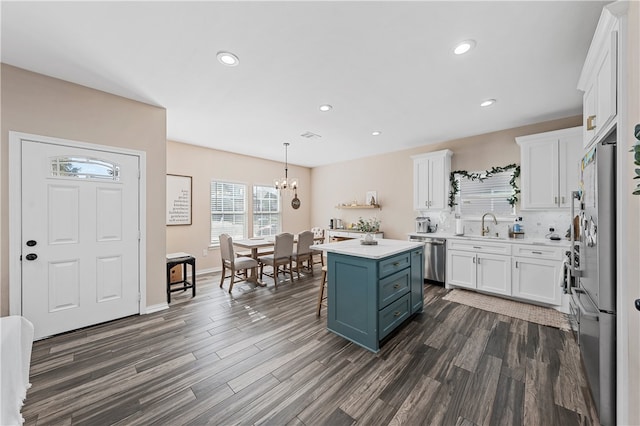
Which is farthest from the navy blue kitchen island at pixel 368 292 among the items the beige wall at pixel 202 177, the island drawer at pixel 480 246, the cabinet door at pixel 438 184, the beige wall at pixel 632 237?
the beige wall at pixel 202 177

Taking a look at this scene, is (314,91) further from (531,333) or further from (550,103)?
(531,333)

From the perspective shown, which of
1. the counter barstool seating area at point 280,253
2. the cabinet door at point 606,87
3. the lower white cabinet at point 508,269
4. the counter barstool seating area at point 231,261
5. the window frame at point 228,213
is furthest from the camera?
the window frame at point 228,213

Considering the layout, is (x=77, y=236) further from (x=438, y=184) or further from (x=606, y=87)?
(x=438, y=184)

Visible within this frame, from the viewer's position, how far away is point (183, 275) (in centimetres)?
437

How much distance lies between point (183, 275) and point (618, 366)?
5.11m

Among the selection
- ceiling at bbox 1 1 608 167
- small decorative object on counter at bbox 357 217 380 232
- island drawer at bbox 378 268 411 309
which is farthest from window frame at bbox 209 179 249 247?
island drawer at bbox 378 268 411 309

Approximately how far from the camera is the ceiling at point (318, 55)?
1.74 meters

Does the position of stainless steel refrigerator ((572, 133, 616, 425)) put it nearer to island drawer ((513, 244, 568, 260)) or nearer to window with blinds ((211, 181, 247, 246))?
island drawer ((513, 244, 568, 260))

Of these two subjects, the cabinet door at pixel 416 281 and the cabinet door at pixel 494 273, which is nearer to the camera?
the cabinet door at pixel 416 281

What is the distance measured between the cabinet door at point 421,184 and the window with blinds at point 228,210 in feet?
12.9

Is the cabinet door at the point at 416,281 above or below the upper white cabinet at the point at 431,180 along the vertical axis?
below

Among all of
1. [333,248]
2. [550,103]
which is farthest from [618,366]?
[550,103]

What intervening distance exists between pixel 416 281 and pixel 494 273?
62.5 inches

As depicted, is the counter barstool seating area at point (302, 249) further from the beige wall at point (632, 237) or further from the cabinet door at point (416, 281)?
the beige wall at point (632, 237)
